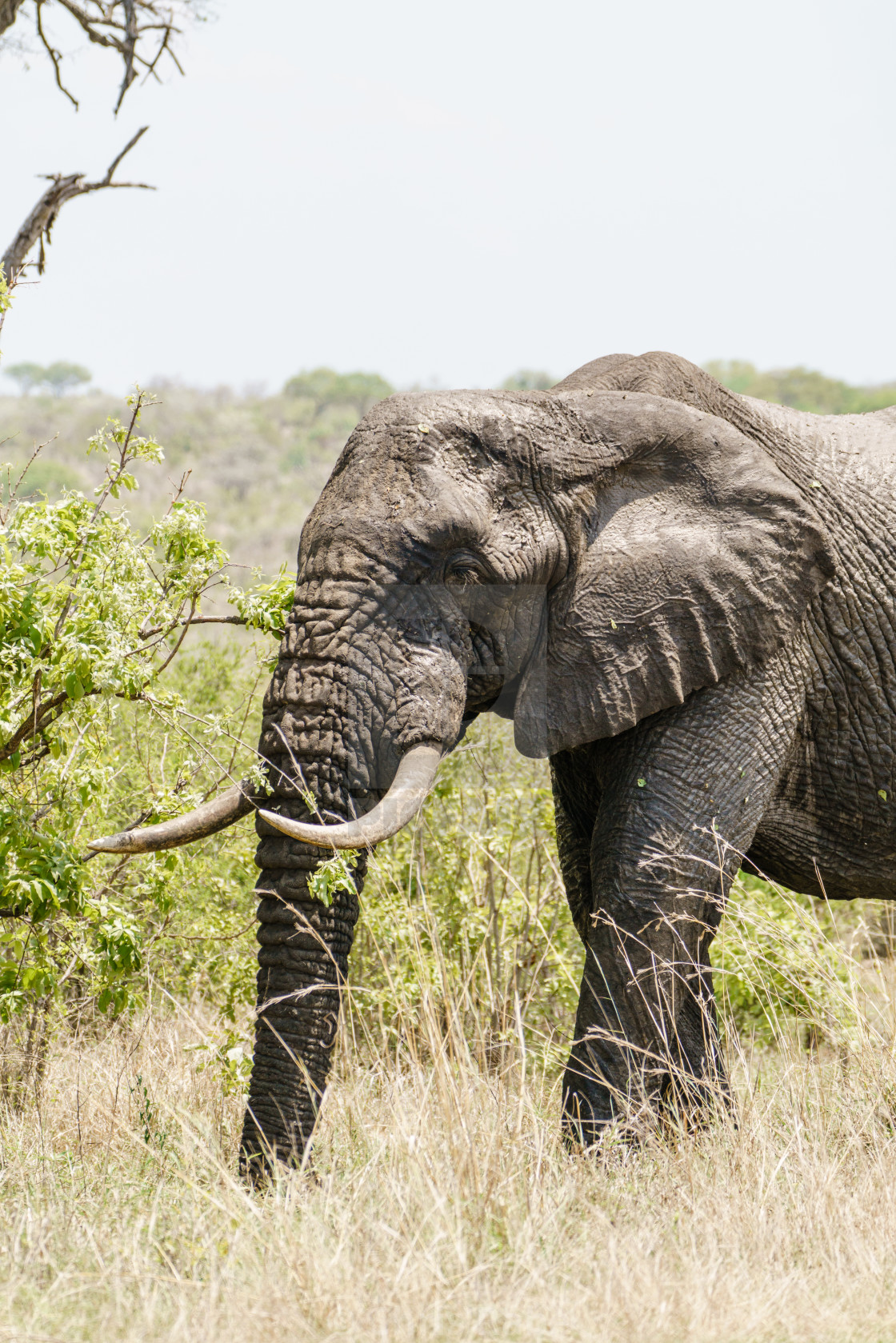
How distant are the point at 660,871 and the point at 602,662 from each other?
0.79 m

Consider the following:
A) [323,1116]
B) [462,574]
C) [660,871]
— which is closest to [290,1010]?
[323,1116]

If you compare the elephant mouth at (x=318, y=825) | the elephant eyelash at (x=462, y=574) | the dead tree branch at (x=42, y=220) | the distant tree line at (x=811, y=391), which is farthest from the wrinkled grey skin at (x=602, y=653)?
the distant tree line at (x=811, y=391)

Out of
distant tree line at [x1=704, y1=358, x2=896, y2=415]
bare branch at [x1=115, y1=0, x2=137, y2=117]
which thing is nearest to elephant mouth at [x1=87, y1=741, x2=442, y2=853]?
bare branch at [x1=115, y1=0, x2=137, y2=117]

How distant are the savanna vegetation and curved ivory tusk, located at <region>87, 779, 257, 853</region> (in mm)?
129

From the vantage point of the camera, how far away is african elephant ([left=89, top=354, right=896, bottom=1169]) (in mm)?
4711

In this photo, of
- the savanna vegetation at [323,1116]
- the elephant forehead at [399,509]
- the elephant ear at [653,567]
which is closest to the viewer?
the savanna vegetation at [323,1116]

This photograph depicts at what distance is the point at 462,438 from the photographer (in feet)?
16.6

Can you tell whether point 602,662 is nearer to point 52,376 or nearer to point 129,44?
point 129,44

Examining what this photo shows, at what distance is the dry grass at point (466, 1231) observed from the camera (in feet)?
11.3

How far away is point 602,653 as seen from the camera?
16.9 feet

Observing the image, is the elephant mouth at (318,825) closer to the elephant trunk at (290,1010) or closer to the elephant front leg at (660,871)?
the elephant trunk at (290,1010)

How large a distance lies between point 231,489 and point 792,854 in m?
41.0

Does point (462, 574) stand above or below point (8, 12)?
below

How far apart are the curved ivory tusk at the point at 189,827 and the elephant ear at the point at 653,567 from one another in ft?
3.56
